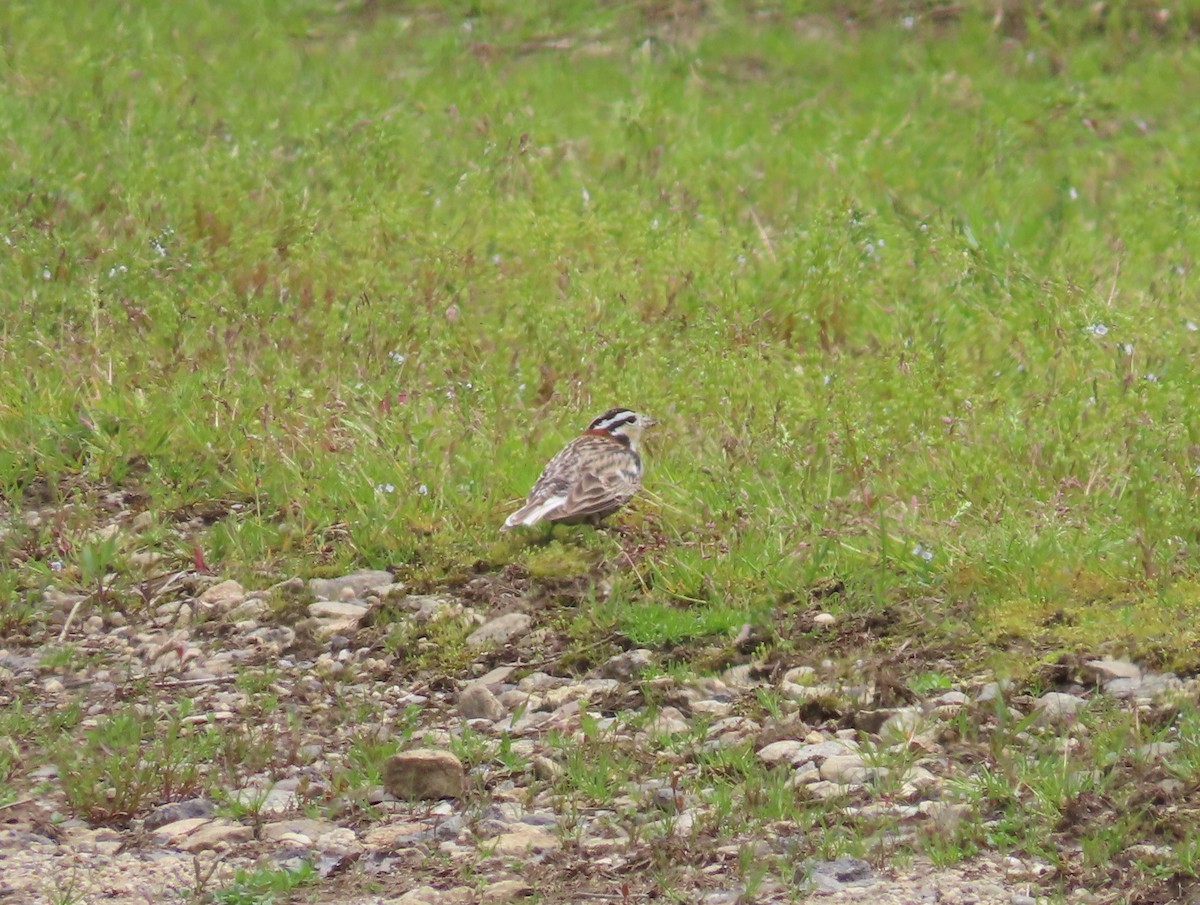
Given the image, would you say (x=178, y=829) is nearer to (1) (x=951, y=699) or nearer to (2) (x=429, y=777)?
(2) (x=429, y=777)

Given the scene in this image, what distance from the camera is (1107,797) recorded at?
5.63m

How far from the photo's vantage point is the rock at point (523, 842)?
18.6 ft

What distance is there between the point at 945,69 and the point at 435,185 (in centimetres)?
480

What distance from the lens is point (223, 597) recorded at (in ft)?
25.6

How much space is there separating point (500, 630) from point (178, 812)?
1801 mm

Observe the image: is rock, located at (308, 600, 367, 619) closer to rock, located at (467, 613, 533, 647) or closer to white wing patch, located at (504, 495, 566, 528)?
rock, located at (467, 613, 533, 647)

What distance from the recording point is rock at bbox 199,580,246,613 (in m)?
7.74

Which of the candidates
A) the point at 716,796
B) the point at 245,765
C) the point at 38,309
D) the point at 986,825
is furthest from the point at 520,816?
the point at 38,309

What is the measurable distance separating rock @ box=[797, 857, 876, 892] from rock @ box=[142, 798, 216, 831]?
190 cm

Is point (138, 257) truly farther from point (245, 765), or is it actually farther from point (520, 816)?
point (520, 816)

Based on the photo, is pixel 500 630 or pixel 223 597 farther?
pixel 223 597

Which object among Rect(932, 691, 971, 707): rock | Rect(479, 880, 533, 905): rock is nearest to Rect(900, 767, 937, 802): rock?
Rect(932, 691, 971, 707): rock

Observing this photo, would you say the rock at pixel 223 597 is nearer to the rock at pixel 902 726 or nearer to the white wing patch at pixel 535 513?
the white wing patch at pixel 535 513

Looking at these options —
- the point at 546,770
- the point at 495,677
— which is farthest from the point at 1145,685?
the point at 495,677
